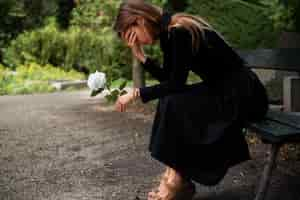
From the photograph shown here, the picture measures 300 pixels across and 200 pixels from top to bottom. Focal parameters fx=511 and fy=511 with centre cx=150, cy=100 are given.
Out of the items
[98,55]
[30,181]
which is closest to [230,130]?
[30,181]

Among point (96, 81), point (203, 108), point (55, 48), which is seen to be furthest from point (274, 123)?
point (55, 48)

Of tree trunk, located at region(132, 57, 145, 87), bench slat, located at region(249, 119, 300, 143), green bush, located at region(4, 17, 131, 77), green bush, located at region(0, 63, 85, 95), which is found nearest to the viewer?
bench slat, located at region(249, 119, 300, 143)

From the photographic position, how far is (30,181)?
330 cm

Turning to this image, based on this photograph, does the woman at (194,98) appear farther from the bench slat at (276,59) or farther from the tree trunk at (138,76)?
the tree trunk at (138,76)

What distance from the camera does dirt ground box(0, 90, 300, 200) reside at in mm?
3033

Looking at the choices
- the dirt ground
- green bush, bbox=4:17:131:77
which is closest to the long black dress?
the dirt ground

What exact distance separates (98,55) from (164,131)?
835 centimetres

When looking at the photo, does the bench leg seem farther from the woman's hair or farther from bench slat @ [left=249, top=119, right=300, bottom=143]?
the woman's hair

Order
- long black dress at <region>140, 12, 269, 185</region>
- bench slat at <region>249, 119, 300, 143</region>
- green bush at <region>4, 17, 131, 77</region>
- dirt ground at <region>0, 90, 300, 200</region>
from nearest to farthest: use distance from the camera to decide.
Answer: bench slat at <region>249, 119, 300, 143</region>, long black dress at <region>140, 12, 269, 185</region>, dirt ground at <region>0, 90, 300, 200</region>, green bush at <region>4, 17, 131, 77</region>

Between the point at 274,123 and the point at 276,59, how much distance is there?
35.1 inches

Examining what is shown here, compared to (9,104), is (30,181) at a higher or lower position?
higher

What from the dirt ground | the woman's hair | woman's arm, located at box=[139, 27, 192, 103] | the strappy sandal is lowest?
the dirt ground

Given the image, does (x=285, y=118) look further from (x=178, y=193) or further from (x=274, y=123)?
(x=178, y=193)

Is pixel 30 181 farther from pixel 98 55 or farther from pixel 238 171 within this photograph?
pixel 98 55
